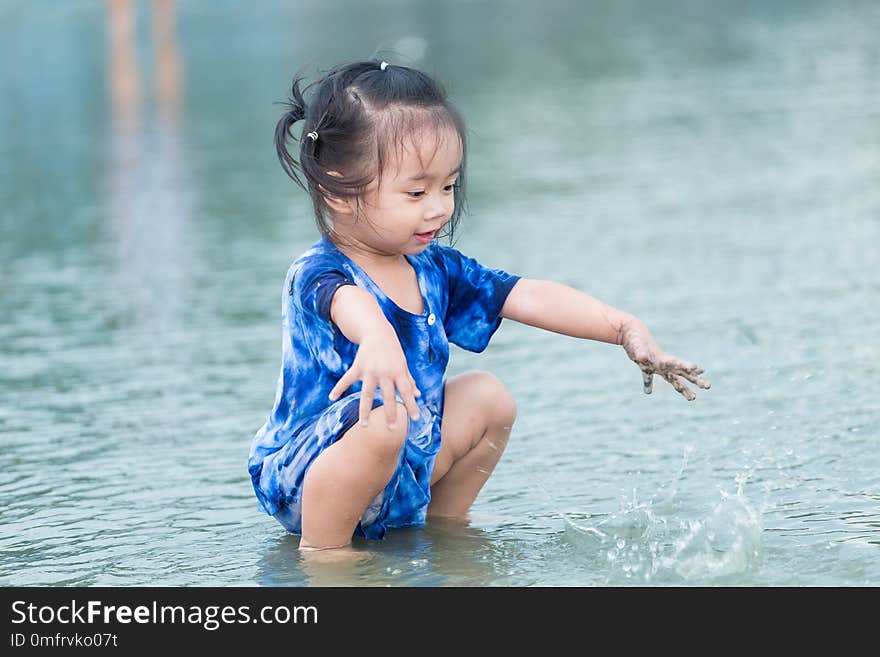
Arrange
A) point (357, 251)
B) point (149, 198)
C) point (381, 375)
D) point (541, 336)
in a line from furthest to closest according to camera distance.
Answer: point (149, 198) → point (541, 336) → point (357, 251) → point (381, 375)

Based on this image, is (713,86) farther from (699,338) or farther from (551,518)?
(551,518)

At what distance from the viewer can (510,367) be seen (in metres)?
4.48

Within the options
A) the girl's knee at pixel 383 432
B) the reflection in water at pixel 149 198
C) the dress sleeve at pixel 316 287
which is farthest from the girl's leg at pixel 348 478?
the reflection in water at pixel 149 198

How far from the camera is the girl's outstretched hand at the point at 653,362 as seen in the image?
289 centimetres

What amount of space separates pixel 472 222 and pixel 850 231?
5.46 ft

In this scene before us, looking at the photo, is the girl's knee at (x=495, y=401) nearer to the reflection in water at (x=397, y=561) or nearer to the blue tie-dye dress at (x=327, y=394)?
the blue tie-dye dress at (x=327, y=394)

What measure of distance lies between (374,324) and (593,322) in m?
0.58

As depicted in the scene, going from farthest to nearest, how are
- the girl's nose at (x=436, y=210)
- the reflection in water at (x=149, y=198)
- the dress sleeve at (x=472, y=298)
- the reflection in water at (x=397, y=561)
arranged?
the reflection in water at (x=149, y=198), the dress sleeve at (x=472, y=298), the girl's nose at (x=436, y=210), the reflection in water at (x=397, y=561)

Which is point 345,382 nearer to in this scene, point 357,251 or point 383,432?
point 383,432

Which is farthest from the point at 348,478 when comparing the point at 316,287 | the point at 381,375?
the point at 316,287

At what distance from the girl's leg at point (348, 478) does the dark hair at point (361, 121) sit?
47 centimetres

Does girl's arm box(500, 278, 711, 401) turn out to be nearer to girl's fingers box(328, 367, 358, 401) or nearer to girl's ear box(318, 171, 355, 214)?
girl's ear box(318, 171, 355, 214)

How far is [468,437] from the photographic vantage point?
122 inches

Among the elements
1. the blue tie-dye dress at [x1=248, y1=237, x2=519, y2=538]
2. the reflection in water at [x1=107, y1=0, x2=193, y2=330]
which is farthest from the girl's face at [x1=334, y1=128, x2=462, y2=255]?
the reflection in water at [x1=107, y1=0, x2=193, y2=330]
